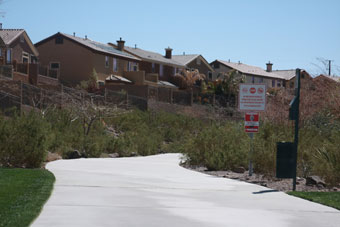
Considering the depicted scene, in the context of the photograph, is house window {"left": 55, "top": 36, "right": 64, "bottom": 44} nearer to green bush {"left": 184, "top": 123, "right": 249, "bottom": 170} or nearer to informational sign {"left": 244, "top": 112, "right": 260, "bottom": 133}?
→ green bush {"left": 184, "top": 123, "right": 249, "bottom": 170}

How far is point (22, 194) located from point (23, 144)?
20.6 feet

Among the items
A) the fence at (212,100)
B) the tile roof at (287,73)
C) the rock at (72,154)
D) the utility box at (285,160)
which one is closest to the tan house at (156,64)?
the fence at (212,100)

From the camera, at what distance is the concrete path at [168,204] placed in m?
8.70

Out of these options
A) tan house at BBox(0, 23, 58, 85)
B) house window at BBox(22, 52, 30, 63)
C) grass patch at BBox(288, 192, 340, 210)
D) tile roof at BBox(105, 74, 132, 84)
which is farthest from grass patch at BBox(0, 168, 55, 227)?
tile roof at BBox(105, 74, 132, 84)

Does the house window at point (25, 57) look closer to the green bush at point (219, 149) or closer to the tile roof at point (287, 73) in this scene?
the green bush at point (219, 149)

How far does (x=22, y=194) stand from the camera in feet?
35.9

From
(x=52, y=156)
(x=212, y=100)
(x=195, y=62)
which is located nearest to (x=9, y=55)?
(x=212, y=100)

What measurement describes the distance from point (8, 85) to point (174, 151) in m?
9.73

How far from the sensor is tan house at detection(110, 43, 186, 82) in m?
69.9

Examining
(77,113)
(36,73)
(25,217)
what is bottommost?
(25,217)

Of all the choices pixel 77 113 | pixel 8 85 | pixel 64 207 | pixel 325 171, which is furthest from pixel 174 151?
pixel 64 207

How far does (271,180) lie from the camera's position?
16156 mm

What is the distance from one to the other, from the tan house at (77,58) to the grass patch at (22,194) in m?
42.9

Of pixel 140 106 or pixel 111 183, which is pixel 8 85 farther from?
pixel 111 183
